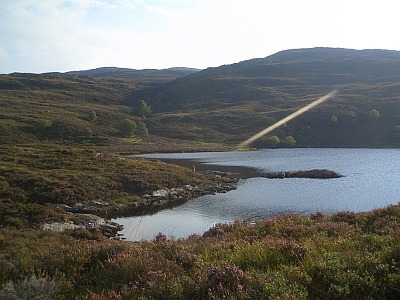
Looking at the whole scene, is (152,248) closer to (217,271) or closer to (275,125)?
(217,271)

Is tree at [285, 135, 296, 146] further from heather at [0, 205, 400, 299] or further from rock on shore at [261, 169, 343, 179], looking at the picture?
heather at [0, 205, 400, 299]

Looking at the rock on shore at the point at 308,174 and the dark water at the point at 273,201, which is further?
the rock on shore at the point at 308,174

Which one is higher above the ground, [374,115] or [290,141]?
[374,115]

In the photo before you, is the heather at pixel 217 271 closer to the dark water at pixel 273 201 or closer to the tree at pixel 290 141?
the dark water at pixel 273 201

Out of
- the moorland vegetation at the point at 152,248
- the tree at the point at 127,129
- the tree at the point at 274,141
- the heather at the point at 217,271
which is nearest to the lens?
the heather at the point at 217,271

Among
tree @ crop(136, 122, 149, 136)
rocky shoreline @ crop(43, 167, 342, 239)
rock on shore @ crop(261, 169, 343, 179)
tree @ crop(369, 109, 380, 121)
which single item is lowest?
→ rock on shore @ crop(261, 169, 343, 179)

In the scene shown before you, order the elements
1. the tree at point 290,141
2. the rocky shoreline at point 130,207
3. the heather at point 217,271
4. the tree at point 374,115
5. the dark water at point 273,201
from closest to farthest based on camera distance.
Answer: the heather at point 217,271 → the rocky shoreline at point 130,207 → the dark water at point 273,201 → the tree at point 290,141 → the tree at point 374,115

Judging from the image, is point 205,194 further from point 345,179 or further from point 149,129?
point 149,129

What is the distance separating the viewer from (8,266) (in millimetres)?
8883

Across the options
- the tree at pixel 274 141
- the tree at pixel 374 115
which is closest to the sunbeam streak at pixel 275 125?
the tree at pixel 274 141

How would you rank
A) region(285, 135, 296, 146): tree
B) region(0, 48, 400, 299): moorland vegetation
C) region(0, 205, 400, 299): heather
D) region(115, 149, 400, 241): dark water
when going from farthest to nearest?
region(285, 135, 296, 146): tree
region(115, 149, 400, 241): dark water
region(0, 48, 400, 299): moorland vegetation
region(0, 205, 400, 299): heather

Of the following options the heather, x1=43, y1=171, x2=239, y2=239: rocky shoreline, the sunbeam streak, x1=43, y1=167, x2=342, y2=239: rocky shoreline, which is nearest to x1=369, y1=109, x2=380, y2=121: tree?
the sunbeam streak

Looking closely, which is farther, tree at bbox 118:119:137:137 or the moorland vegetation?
tree at bbox 118:119:137:137

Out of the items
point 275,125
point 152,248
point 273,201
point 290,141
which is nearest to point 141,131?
point 275,125
